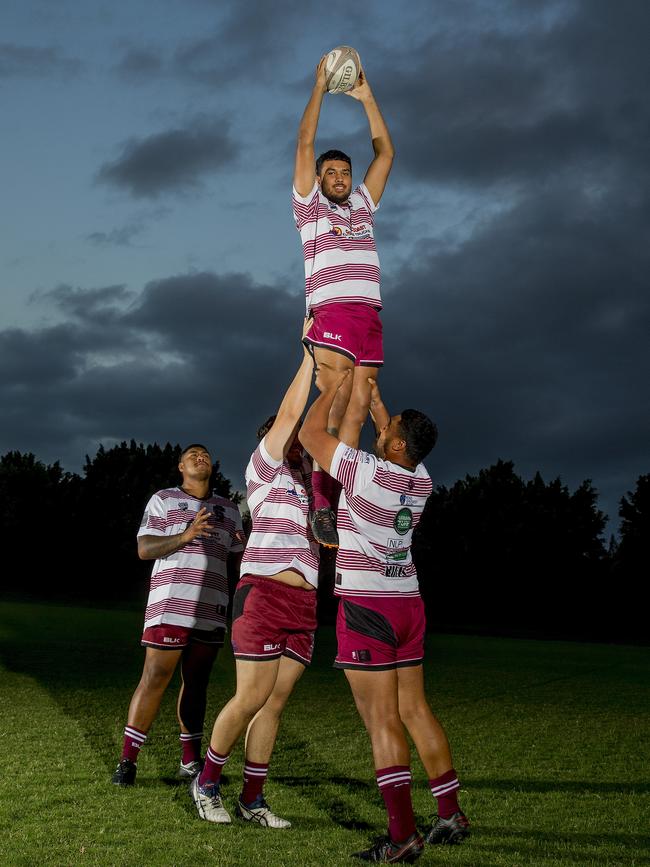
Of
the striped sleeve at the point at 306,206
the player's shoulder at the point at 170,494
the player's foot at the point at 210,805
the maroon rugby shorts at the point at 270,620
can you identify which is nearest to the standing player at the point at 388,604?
the maroon rugby shorts at the point at 270,620

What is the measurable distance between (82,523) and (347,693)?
38993 millimetres

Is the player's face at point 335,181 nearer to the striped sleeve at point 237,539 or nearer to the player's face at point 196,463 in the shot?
the player's face at point 196,463

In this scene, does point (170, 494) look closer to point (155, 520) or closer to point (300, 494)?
point (155, 520)

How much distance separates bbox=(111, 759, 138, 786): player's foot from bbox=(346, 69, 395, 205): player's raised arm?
182 inches

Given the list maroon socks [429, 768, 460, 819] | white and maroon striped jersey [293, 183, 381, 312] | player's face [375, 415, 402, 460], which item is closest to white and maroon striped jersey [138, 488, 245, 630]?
white and maroon striped jersey [293, 183, 381, 312]

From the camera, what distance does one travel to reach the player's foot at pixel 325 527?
19.1ft

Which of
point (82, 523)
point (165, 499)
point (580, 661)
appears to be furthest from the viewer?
point (82, 523)

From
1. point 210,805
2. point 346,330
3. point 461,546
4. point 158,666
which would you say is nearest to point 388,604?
point 210,805

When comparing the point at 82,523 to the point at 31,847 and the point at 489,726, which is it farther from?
the point at 31,847

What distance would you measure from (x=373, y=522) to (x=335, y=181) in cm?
281

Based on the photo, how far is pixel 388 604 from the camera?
545 cm

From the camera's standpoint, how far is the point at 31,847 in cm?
515

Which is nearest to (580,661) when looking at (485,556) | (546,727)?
(546,727)

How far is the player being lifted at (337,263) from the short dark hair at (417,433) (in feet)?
3.05
